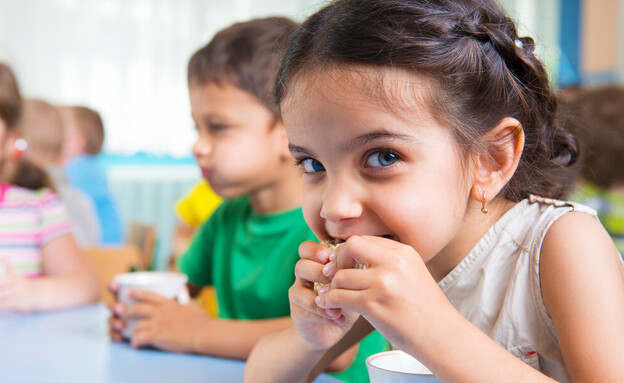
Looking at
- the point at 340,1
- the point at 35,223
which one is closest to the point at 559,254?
the point at 340,1

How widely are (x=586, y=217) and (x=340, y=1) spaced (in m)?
0.38

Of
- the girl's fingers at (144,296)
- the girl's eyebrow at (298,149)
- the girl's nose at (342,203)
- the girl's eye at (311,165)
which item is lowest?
the girl's fingers at (144,296)

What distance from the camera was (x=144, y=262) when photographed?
2.11m

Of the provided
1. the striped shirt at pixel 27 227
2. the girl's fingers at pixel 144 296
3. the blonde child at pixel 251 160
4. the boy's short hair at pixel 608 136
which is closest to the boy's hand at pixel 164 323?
the girl's fingers at pixel 144 296

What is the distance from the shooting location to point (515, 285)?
720 millimetres

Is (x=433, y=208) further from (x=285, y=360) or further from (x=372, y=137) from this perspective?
(x=285, y=360)

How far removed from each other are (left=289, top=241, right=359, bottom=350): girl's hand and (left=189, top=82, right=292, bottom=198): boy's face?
0.54 metres

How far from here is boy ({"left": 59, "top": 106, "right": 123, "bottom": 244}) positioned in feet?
10.8

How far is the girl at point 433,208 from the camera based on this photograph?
0.55 meters

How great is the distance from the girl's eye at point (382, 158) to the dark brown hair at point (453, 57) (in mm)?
73

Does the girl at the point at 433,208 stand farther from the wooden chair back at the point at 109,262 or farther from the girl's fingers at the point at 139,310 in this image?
the wooden chair back at the point at 109,262

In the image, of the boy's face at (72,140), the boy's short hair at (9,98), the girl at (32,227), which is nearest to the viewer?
the girl at (32,227)

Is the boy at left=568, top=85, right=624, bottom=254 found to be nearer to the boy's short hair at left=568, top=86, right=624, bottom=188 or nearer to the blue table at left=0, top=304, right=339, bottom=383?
the boy's short hair at left=568, top=86, right=624, bottom=188

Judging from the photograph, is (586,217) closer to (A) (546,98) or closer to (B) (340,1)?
(A) (546,98)
